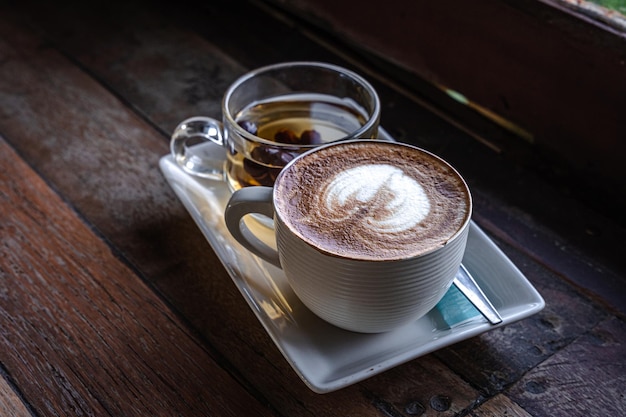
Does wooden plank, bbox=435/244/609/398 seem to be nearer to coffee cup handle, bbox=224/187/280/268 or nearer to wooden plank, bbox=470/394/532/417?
wooden plank, bbox=470/394/532/417

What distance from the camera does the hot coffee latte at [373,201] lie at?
586 millimetres

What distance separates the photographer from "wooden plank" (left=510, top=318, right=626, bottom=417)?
0.62m

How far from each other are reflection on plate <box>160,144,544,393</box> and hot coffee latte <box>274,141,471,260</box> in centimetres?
10

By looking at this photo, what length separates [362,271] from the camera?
56 centimetres

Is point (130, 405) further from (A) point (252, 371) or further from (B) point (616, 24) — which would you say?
(B) point (616, 24)

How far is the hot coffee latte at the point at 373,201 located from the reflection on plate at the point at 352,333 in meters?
0.10

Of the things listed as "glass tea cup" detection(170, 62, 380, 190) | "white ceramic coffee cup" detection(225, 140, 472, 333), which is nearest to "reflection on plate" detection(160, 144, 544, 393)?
"white ceramic coffee cup" detection(225, 140, 472, 333)

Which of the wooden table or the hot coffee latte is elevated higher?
the hot coffee latte

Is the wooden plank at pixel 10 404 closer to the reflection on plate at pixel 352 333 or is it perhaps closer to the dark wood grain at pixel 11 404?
the dark wood grain at pixel 11 404

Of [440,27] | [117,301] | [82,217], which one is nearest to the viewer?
[117,301]

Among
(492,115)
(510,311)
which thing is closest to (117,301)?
(510,311)

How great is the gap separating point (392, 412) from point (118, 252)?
34 cm

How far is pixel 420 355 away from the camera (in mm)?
623

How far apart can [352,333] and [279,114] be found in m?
0.31
